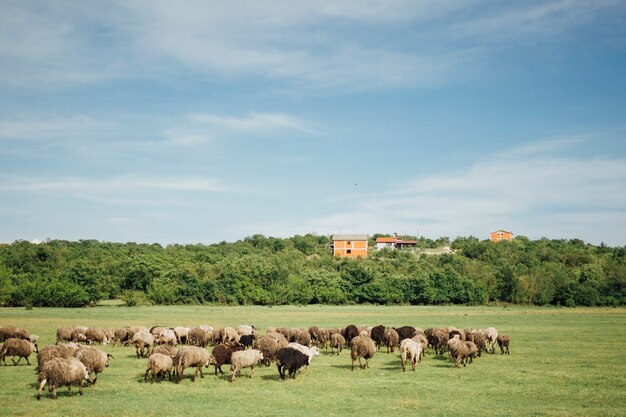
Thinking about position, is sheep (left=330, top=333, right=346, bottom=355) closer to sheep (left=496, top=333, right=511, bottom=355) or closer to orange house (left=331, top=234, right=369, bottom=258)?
sheep (left=496, top=333, right=511, bottom=355)

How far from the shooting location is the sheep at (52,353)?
21203 millimetres

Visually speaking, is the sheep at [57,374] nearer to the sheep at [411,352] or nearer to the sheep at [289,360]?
the sheep at [289,360]

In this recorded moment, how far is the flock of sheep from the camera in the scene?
2105 centimetres

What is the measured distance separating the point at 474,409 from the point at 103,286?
70.4 meters

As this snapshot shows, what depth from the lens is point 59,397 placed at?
1864 centimetres

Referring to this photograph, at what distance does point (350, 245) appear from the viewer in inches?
6048

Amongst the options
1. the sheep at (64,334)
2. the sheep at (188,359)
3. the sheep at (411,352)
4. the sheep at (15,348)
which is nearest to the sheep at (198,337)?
the sheep at (64,334)

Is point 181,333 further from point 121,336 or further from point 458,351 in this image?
point 458,351

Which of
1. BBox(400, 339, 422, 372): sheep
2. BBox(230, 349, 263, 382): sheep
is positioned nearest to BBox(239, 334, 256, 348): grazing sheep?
BBox(230, 349, 263, 382): sheep

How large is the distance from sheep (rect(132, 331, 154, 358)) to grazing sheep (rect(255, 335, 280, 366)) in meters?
6.66

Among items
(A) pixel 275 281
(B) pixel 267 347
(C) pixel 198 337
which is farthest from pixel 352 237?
(B) pixel 267 347

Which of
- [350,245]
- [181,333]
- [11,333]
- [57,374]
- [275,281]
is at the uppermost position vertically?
[350,245]

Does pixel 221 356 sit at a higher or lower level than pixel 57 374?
lower

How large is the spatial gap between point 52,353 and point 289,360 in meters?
9.95
